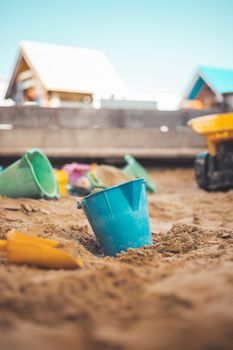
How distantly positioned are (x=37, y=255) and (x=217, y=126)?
2932 millimetres

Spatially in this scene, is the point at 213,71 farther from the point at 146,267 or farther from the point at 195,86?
the point at 146,267

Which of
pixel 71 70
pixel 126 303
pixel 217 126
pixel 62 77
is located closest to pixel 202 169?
pixel 217 126

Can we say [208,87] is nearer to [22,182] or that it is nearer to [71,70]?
[71,70]

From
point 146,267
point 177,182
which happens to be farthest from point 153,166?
point 146,267

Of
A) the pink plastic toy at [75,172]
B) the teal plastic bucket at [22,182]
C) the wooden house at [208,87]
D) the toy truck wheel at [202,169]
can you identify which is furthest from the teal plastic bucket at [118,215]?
the wooden house at [208,87]

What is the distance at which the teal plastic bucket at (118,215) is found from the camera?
199 cm

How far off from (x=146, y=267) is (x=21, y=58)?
10424mm

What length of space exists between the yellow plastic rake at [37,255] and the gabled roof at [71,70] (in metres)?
8.56

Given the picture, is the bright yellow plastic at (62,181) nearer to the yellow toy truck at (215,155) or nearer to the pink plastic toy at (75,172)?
the pink plastic toy at (75,172)

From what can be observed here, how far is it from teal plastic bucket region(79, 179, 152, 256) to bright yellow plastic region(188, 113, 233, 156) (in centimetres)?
212

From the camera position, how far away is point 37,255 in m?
1.47

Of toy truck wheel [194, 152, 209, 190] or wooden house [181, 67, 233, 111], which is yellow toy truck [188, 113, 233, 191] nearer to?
toy truck wheel [194, 152, 209, 190]

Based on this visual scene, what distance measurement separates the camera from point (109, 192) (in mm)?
1970

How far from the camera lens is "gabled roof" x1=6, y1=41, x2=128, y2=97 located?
10.0 metres
